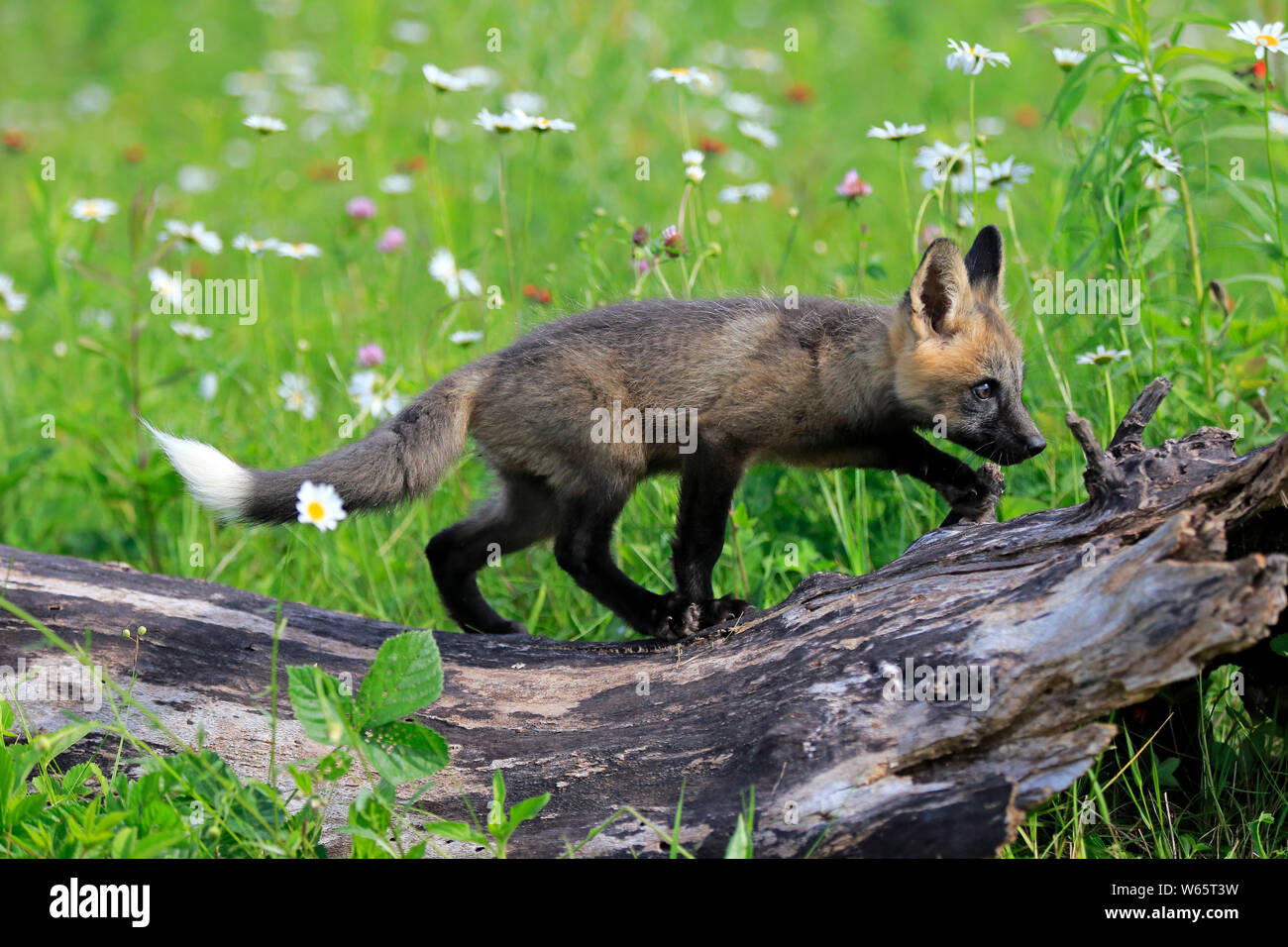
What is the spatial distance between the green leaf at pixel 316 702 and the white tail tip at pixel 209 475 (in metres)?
1.05

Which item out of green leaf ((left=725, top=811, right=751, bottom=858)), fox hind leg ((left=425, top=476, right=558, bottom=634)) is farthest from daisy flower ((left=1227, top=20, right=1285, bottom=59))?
green leaf ((left=725, top=811, right=751, bottom=858))

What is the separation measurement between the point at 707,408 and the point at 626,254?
236 cm

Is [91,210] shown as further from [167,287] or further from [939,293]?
[939,293]

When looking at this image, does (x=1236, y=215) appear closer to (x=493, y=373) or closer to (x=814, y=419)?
(x=814, y=419)

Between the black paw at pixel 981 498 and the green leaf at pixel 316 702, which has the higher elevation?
the black paw at pixel 981 498

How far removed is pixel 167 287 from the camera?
5.02m

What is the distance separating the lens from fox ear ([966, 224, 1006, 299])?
4.02 m

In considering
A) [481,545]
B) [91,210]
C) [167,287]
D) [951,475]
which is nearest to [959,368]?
[951,475]

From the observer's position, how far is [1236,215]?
673 cm

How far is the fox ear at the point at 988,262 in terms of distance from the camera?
4.02 meters

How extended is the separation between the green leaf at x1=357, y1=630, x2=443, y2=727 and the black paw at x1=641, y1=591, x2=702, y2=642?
1.13 meters

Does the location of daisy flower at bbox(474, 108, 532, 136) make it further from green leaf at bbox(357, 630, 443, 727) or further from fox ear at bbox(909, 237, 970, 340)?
green leaf at bbox(357, 630, 443, 727)

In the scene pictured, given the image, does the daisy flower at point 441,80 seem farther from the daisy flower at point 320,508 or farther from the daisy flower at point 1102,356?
the daisy flower at point 1102,356

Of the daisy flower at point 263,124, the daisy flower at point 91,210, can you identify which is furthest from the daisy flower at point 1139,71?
the daisy flower at point 91,210
